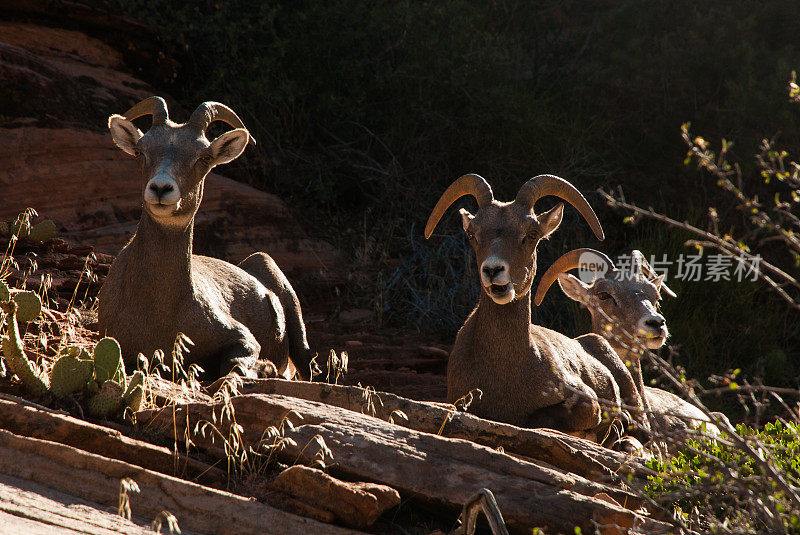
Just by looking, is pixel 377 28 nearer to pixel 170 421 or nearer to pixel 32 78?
pixel 32 78

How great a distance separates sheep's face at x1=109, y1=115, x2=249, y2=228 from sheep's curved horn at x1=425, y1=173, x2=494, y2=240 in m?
1.54

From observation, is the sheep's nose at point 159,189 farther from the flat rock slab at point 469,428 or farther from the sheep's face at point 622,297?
the sheep's face at point 622,297

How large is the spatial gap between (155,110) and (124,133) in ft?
1.12

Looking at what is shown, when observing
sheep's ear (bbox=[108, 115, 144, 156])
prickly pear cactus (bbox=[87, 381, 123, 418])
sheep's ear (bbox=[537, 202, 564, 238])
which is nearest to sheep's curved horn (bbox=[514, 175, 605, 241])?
sheep's ear (bbox=[537, 202, 564, 238])

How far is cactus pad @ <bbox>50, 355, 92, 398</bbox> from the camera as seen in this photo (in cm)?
447

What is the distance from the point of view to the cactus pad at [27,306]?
556 cm

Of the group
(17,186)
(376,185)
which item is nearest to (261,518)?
(17,186)

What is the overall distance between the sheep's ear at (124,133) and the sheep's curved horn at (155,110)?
18 centimetres

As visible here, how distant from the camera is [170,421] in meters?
4.27

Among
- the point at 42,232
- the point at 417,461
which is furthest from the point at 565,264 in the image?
the point at 42,232

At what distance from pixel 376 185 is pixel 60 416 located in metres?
9.42

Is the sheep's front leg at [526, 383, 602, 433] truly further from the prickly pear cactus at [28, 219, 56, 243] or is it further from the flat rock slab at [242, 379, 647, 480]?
the prickly pear cactus at [28, 219, 56, 243]

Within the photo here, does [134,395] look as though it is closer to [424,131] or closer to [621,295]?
[621,295]

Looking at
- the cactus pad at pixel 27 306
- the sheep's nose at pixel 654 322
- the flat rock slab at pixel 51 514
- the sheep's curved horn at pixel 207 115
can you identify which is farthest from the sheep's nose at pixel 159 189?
the sheep's nose at pixel 654 322
